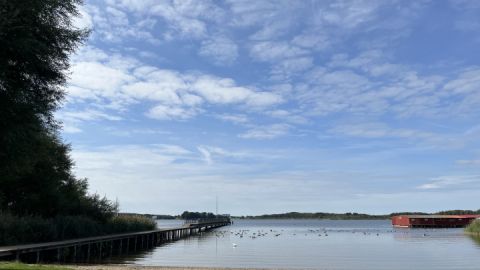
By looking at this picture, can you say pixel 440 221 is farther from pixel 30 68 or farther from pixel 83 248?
pixel 30 68

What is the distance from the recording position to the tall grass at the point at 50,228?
2689 centimetres

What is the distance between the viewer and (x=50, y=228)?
1214 inches

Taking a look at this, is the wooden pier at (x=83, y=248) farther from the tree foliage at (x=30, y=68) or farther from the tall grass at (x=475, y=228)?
the tall grass at (x=475, y=228)

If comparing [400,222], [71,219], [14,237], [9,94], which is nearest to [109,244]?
[71,219]

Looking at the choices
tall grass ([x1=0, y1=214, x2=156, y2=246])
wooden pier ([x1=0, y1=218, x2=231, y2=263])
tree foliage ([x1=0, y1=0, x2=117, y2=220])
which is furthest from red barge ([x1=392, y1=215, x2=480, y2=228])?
tree foliage ([x1=0, y1=0, x2=117, y2=220])

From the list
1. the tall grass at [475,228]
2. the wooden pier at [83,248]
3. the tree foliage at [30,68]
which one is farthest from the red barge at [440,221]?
the tree foliage at [30,68]

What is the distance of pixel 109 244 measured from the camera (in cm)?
3744

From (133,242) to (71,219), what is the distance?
31.9ft

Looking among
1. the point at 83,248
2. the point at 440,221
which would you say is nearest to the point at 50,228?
the point at 83,248

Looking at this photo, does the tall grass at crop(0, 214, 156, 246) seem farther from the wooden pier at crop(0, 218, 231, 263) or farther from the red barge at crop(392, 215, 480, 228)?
the red barge at crop(392, 215, 480, 228)

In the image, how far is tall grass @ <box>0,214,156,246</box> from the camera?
88.2ft

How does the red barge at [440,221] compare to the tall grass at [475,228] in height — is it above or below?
above

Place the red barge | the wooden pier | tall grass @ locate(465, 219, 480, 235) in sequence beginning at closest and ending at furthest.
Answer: the wooden pier → tall grass @ locate(465, 219, 480, 235) → the red barge

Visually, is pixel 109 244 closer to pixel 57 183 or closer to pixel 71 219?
pixel 71 219
